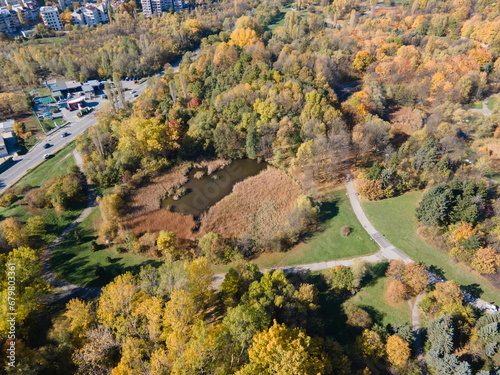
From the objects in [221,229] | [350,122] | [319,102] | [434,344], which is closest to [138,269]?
[221,229]

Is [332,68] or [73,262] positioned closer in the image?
[73,262]

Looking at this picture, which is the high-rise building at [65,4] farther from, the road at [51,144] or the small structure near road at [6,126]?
the small structure near road at [6,126]

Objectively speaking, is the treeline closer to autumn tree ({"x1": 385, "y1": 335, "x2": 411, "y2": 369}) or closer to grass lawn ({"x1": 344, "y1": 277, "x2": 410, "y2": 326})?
grass lawn ({"x1": 344, "y1": 277, "x2": 410, "y2": 326})

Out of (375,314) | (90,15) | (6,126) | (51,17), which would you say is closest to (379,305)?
(375,314)

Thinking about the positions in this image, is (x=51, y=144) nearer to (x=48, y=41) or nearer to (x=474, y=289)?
(x=48, y=41)

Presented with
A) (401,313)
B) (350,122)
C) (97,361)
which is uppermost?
(350,122)

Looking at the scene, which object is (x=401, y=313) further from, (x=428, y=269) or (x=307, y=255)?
(x=307, y=255)

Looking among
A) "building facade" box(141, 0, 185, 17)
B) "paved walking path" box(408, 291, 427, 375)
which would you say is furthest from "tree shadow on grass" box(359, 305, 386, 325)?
"building facade" box(141, 0, 185, 17)
